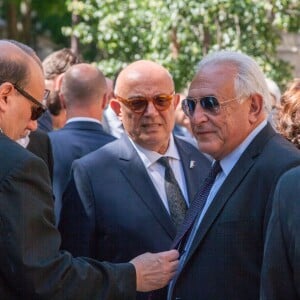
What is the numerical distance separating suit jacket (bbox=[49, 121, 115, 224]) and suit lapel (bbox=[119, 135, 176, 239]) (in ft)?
3.25

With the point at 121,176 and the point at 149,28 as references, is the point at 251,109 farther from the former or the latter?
the point at 149,28

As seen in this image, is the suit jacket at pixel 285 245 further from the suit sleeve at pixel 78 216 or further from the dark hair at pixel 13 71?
the suit sleeve at pixel 78 216

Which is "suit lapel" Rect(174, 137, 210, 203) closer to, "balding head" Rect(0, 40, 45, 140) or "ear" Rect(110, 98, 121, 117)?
"ear" Rect(110, 98, 121, 117)

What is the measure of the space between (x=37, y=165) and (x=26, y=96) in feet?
1.16

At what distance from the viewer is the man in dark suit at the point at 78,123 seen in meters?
6.33

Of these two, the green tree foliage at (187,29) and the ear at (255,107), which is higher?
the ear at (255,107)

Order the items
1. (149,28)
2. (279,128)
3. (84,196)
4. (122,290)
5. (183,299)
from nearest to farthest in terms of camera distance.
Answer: (122,290) → (183,299) → (279,128) → (84,196) → (149,28)

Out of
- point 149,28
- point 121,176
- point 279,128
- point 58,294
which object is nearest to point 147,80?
point 121,176

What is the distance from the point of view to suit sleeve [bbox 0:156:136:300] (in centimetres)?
354

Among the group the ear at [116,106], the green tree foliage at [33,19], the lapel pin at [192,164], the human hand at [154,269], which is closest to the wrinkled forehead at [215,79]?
the human hand at [154,269]

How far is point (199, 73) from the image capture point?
14.4 feet

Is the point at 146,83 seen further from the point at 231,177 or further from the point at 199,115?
the point at 231,177

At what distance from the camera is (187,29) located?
10312 mm

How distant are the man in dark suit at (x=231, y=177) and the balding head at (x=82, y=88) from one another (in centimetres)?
229
